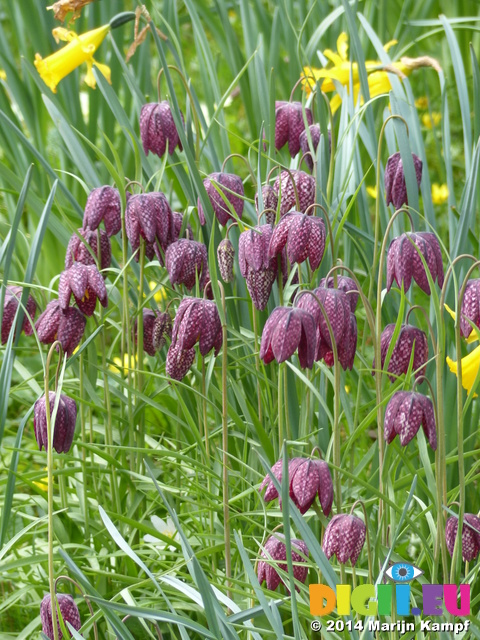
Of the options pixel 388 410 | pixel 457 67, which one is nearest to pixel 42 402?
pixel 388 410

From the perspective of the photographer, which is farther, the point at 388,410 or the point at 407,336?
the point at 407,336

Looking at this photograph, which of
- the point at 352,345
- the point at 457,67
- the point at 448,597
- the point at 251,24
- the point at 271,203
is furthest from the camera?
the point at 251,24

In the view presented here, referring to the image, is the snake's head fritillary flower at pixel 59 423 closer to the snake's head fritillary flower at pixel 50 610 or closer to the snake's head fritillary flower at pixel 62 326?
the snake's head fritillary flower at pixel 62 326

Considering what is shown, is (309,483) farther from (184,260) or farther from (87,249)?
(87,249)

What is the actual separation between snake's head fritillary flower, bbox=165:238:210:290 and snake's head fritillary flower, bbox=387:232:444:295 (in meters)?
0.35

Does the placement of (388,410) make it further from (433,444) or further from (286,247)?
(286,247)

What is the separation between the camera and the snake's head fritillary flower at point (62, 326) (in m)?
1.43

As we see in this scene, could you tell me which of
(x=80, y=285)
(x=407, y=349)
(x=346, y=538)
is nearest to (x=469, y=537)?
(x=346, y=538)

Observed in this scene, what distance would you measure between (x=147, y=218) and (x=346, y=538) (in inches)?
26.0

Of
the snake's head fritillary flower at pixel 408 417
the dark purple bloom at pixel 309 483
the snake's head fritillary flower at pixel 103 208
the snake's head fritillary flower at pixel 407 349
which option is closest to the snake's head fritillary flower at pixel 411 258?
the snake's head fritillary flower at pixel 407 349

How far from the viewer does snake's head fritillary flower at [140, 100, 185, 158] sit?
64.2 inches

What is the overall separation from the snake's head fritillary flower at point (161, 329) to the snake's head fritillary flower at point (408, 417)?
54 centimetres

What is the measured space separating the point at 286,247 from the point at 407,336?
0.25 metres

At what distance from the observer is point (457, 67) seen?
1.77 meters
